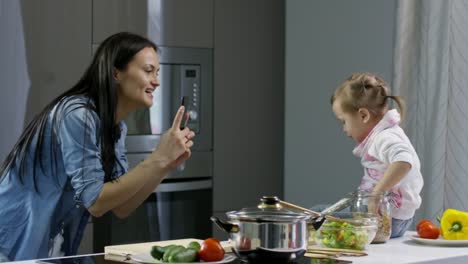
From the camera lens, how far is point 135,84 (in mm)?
2795

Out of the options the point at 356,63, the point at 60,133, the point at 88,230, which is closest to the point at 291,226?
the point at 60,133

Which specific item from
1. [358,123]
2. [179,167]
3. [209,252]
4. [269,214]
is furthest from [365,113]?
[179,167]

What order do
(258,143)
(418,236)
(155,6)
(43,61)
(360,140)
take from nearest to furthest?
(418,236) → (360,140) → (43,61) → (155,6) → (258,143)

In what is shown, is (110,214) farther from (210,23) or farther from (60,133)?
(60,133)

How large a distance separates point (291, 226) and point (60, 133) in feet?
2.98

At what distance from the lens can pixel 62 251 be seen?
2562mm

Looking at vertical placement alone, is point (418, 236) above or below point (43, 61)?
below

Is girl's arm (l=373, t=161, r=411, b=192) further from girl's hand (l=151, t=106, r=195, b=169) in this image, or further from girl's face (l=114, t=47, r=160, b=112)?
girl's face (l=114, t=47, r=160, b=112)

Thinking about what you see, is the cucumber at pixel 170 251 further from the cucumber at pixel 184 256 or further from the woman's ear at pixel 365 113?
the woman's ear at pixel 365 113

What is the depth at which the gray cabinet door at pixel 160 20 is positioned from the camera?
3.80m

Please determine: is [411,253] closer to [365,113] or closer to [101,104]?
[365,113]

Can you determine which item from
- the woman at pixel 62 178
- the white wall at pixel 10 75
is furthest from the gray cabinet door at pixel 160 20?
the woman at pixel 62 178

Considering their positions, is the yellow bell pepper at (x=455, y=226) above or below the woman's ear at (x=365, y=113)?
below

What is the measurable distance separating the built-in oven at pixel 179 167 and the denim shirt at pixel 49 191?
4.32 feet
